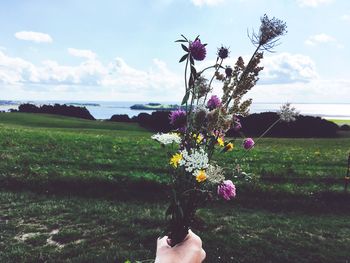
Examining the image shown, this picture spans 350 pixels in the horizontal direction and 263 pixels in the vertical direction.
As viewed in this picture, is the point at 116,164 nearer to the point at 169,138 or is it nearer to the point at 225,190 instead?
the point at 169,138

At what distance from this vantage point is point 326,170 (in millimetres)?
15711

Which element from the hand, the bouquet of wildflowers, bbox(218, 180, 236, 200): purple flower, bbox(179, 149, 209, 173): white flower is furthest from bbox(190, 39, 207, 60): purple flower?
the hand

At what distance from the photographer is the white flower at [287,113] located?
313cm

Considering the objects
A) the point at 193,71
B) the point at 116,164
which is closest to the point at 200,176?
the point at 193,71

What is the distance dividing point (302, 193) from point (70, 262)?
25.4 feet

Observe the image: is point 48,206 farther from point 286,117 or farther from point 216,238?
point 286,117

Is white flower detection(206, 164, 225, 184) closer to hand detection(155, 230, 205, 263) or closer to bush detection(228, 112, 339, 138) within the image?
hand detection(155, 230, 205, 263)

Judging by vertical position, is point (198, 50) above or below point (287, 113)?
above

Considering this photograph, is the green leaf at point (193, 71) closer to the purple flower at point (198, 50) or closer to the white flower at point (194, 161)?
the purple flower at point (198, 50)

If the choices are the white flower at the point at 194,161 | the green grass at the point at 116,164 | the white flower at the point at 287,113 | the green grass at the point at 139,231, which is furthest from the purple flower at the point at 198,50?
the green grass at the point at 116,164

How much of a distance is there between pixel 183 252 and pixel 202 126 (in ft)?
2.84

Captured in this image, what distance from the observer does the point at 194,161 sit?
262 cm

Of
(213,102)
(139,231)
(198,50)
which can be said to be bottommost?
(139,231)

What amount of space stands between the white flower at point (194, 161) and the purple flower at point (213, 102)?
41 cm
